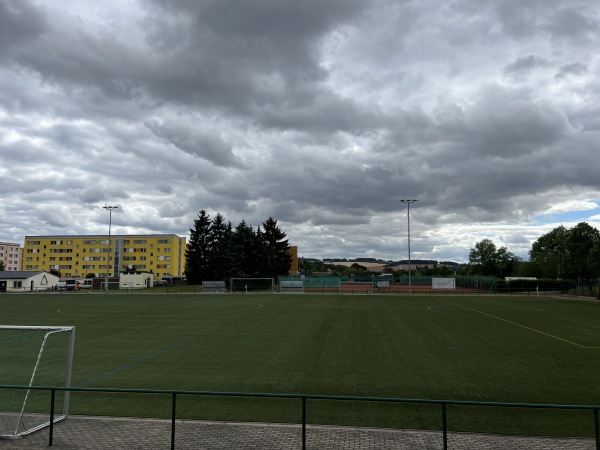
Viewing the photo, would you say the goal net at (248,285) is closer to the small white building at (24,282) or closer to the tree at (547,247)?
the small white building at (24,282)

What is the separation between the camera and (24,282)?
267 ft

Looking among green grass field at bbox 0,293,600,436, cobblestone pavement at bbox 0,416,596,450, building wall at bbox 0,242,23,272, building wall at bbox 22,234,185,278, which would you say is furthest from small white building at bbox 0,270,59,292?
building wall at bbox 0,242,23,272

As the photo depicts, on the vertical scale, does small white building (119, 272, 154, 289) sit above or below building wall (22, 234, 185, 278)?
below

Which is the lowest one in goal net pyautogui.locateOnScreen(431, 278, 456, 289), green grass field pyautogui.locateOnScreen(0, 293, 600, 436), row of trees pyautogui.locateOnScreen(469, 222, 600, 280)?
green grass field pyautogui.locateOnScreen(0, 293, 600, 436)

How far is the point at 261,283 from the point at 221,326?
51.5 metres

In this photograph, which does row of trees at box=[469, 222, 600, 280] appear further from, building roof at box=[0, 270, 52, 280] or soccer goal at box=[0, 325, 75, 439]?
building roof at box=[0, 270, 52, 280]

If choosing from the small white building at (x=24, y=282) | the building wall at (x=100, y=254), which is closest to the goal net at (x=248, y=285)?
the small white building at (x=24, y=282)

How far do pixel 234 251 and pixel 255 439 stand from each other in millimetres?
77635

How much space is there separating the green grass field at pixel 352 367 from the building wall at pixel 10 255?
183 m

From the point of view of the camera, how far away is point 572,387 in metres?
12.2

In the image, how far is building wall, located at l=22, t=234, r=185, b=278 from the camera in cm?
12762

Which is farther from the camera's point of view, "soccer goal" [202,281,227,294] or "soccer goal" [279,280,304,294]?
"soccer goal" [202,281,227,294]

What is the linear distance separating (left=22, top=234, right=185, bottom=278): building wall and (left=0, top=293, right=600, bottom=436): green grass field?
103 m

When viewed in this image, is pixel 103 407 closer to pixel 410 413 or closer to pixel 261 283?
pixel 410 413
